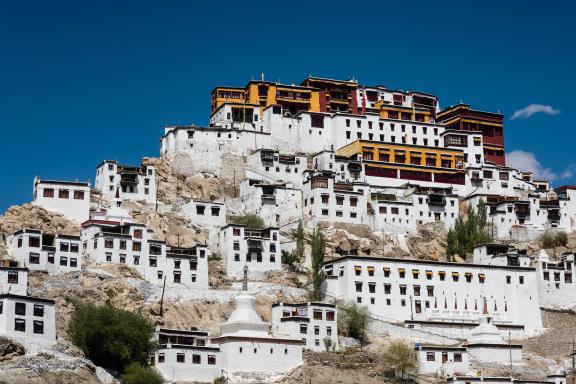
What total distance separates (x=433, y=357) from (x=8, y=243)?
31.6 metres

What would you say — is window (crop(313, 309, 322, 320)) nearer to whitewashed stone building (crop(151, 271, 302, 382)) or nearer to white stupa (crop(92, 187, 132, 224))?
whitewashed stone building (crop(151, 271, 302, 382))

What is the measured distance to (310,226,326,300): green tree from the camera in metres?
89.4

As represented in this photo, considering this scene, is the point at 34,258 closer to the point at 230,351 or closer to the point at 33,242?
the point at 33,242

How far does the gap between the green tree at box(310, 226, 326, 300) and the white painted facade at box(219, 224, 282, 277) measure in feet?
9.45

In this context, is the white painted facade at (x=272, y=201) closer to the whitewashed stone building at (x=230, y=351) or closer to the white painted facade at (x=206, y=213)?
the white painted facade at (x=206, y=213)

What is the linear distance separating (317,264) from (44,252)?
69.9 feet

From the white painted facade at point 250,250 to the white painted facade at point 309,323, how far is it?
8630 millimetres

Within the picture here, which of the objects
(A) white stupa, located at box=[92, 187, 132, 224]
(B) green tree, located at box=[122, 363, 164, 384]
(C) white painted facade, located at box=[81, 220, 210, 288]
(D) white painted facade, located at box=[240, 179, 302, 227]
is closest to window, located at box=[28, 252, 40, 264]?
(C) white painted facade, located at box=[81, 220, 210, 288]

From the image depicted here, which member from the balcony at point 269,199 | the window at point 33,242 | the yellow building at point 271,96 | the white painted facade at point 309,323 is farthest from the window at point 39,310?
the yellow building at point 271,96

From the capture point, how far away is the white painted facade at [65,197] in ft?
303

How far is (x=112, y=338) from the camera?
72125mm

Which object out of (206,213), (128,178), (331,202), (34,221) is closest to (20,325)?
(34,221)

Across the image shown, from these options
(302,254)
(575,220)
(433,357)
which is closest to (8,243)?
(302,254)

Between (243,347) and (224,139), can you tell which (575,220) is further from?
(243,347)
